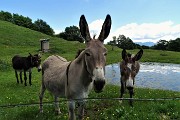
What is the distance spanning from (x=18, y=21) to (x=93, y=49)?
101 metres

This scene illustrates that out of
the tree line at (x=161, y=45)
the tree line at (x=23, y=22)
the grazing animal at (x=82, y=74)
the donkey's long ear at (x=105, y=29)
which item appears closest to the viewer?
the grazing animal at (x=82, y=74)

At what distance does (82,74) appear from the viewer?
7562 mm

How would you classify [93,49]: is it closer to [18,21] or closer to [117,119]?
[117,119]

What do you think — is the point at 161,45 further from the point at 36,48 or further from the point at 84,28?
the point at 84,28

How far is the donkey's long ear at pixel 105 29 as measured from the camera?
687 cm

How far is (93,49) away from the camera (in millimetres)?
6484

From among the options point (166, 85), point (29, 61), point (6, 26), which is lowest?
point (166, 85)

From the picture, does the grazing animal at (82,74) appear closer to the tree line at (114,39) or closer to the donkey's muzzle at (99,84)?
the donkey's muzzle at (99,84)

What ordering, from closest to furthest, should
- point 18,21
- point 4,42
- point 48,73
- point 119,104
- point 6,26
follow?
point 48,73, point 119,104, point 4,42, point 6,26, point 18,21

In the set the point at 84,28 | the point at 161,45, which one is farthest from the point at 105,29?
the point at 161,45

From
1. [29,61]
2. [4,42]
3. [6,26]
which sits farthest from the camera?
[6,26]

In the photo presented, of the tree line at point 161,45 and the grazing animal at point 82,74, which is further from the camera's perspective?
the tree line at point 161,45

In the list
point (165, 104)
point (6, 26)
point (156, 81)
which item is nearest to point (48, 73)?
point (165, 104)

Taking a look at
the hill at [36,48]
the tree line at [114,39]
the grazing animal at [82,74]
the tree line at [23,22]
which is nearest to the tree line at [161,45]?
the tree line at [114,39]
